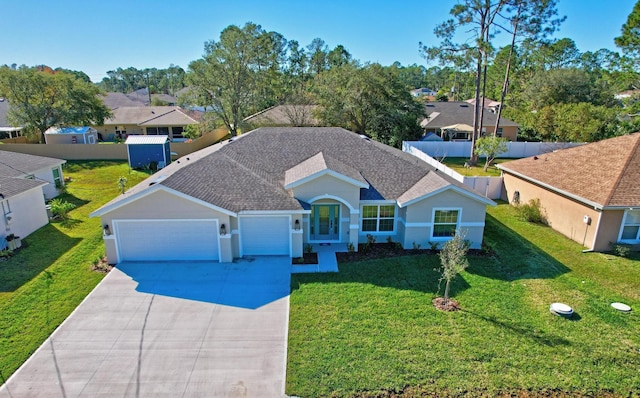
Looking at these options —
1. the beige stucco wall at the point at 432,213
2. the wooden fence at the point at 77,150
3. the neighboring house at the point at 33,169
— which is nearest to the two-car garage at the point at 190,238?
the beige stucco wall at the point at 432,213

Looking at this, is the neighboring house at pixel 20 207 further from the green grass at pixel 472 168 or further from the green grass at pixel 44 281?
the green grass at pixel 472 168

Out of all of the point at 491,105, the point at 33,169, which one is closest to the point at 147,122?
the point at 33,169

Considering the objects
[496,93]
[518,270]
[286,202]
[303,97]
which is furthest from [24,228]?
[496,93]

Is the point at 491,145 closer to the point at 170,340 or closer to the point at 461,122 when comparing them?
the point at 461,122

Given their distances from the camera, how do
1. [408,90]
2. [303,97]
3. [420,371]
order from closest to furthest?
[420,371] → [408,90] → [303,97]

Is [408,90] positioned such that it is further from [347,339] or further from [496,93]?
[496,93]

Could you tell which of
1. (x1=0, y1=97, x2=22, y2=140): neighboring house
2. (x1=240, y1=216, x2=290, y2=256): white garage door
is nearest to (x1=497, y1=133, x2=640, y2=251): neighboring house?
(x1=240, y1=216, x2=290, y2=256): white garage door
